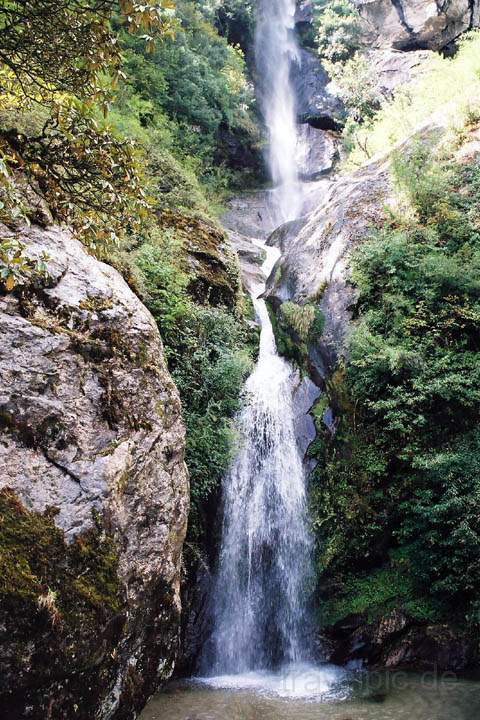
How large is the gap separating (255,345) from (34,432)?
7.85 m

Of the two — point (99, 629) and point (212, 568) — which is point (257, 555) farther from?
point (99, 629)

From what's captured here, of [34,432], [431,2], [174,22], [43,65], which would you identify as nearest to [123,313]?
[34,432]

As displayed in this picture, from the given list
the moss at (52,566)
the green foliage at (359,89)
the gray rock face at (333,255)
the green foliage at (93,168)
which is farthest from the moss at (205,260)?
the green foliage at (359,89)

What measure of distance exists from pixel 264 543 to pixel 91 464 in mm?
5158

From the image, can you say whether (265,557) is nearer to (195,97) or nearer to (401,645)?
(401,645)

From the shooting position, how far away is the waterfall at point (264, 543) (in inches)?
307

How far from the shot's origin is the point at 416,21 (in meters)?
23.2

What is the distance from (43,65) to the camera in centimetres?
383

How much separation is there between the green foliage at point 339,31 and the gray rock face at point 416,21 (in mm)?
737

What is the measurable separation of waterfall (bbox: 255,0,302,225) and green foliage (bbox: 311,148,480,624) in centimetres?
1505

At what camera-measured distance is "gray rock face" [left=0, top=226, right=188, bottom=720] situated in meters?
3.67

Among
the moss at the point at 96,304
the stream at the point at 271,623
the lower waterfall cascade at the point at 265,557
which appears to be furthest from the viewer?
the lower waterfall cascade at the point at 265,557

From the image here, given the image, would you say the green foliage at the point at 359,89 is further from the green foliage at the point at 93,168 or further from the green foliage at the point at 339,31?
the green foliage at the point at 93,168

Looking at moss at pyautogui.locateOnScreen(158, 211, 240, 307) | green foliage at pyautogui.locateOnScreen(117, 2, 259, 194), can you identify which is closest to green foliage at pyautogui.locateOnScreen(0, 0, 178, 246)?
moss at pyautogui.locateOnScreen(158, 211, 240, 307)
